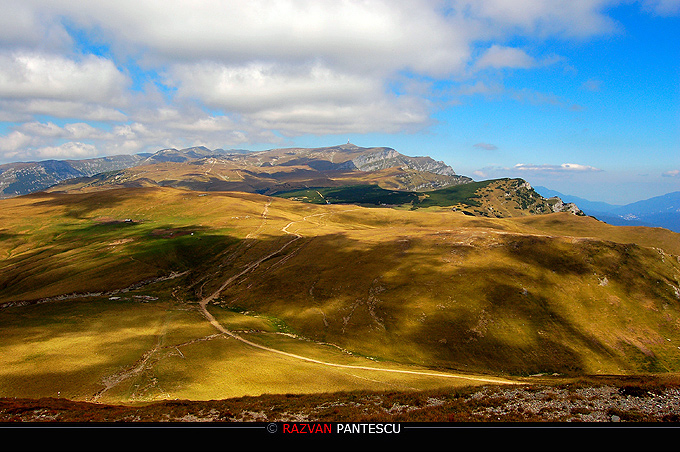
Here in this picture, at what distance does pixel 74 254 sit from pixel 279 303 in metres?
133

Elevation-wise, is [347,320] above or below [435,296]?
below

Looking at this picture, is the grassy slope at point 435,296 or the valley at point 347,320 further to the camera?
the grassy slope at point 435,296

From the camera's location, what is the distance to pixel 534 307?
90812 millimetres

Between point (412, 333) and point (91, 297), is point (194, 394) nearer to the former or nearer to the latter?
point (412, 333)

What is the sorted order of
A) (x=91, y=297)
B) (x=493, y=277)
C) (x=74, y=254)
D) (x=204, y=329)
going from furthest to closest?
1. (x=74, y=254)
2. (x=91, y=297)
3. (x=493, y=277)
4. (x=204, y=329)

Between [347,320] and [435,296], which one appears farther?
[435,296]

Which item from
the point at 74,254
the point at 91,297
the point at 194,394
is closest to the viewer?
the point at 194,394

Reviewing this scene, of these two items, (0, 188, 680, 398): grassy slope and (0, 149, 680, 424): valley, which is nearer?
(0, 149, 680, 424): valley

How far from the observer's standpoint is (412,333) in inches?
3329

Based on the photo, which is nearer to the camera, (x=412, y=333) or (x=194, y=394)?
(x=194, y=394)

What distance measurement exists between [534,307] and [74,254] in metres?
209
